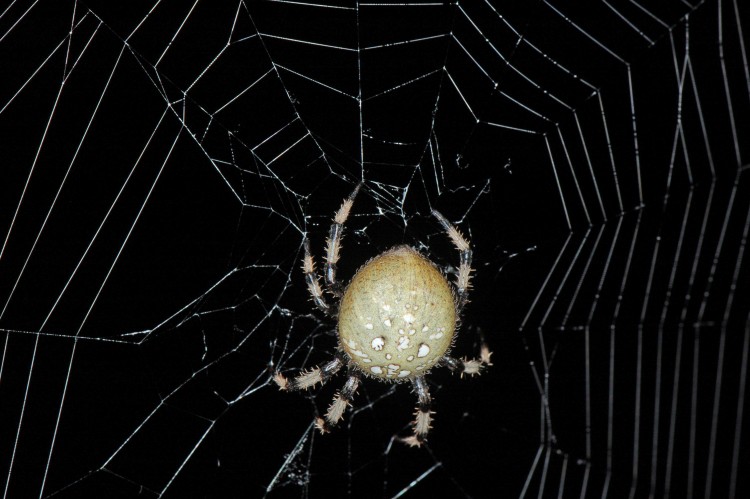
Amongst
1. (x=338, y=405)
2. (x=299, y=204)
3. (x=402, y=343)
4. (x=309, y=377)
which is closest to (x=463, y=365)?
(x=402, y=343)

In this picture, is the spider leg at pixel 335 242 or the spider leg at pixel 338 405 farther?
the spider leg at pixel 338 405

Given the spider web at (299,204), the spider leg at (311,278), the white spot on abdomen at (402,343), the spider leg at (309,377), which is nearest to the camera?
the spider web at (299,204)

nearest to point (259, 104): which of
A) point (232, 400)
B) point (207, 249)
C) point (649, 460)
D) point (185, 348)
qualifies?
point (207, 249)

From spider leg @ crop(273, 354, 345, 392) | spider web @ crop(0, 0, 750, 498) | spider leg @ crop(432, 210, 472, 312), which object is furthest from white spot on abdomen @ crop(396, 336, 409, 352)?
spider web @ crop(0, 0, 750, 498)

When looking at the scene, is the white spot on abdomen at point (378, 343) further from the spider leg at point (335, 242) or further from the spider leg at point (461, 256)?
the spider leg at point (461, 256)

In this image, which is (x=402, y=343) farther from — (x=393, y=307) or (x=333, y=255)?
(x=333, y=255)

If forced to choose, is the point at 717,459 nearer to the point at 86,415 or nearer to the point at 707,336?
the point at 707,336

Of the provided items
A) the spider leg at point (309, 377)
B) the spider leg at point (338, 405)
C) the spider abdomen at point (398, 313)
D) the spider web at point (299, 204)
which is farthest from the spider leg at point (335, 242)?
the spider leg at point (338, 405)

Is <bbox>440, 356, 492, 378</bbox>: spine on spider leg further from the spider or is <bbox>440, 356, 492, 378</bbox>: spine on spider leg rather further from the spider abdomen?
the spider abdomen
